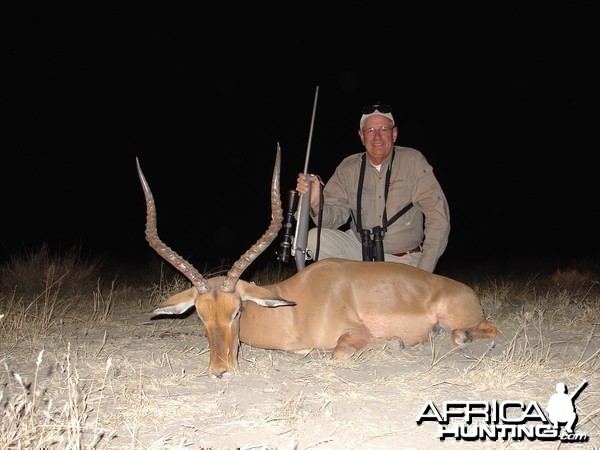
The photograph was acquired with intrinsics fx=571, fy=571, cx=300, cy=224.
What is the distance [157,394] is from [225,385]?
0.43 meters

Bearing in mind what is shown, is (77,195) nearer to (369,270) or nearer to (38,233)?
(38,233)

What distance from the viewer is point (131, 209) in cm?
2723

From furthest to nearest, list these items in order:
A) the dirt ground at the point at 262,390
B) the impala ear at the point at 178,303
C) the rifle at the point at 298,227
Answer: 1. the rifle at the point at 298,227
2. the impala ear at the point at 178,303
3. the dirt ground at the point at 262,390

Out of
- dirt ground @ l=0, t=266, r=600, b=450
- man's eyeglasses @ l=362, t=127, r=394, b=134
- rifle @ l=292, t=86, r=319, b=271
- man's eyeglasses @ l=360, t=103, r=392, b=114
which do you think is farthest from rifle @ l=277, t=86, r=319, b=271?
dirt ground @ l=0, t=266, r=600, b=450

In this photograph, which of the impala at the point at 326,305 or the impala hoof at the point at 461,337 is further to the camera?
the impala hoof at the point at 461,337

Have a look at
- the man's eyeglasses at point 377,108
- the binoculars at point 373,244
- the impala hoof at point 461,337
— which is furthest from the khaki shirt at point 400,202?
the impala hoof at point 461,337

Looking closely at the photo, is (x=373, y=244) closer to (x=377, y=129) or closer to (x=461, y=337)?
(x=377, y=129)

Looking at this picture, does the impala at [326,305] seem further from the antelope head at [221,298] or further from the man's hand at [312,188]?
the man's hand at [312,188]

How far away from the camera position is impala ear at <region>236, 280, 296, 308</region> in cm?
431

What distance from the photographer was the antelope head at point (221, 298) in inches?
153

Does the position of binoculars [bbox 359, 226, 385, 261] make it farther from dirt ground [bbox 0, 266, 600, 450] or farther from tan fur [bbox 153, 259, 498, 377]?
dirt ground [bbox 0, 266, 600, 450]

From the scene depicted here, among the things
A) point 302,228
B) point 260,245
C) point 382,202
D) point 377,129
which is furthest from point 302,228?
point 260,245

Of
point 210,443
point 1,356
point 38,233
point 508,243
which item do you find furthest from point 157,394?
point 508,243

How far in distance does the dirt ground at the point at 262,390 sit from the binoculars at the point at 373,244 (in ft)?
4.53
